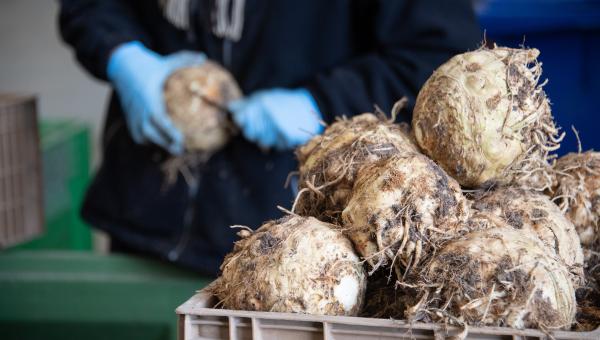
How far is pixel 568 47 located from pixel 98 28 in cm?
178

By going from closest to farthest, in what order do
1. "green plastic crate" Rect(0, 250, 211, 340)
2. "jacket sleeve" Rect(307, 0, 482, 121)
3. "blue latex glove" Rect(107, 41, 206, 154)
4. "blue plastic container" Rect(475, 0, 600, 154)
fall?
1. "jacket sleeve" Rect(307, 0, 482, 121)
2. "blue latex glove" Rect(107, 41, 206, 154)
3. "green plastic crate" Rect(0, 250, 211, 340)
4. "blue plastic container" Rect(475, 0, 600, 154)

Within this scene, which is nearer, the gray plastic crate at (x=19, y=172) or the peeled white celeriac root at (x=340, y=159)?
the peeled white celeriac root at (x=340, y=159)

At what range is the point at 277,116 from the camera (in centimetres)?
224

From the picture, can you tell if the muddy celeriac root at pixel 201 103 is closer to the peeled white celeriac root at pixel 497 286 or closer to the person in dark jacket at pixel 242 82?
the person in dark jacket at pixel 242 82

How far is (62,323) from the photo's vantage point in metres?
2.58

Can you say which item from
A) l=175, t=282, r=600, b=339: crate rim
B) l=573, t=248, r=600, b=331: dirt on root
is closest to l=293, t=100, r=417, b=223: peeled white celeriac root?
l=175, t=282, r=600, b=339: crate rim

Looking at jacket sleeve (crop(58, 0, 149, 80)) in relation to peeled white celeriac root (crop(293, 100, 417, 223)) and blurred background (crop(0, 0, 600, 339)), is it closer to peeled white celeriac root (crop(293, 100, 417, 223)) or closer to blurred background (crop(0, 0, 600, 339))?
blurred background (crop(0, 0, 600, 339))

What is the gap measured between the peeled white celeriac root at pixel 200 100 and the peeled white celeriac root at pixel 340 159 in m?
0.96

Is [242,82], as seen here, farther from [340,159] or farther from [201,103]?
[340,159]

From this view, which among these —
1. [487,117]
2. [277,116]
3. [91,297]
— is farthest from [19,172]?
[487,117]

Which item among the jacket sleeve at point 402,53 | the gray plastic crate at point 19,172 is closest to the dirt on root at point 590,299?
the jacket sleeve at point 402,53

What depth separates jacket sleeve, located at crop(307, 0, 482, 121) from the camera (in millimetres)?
2221

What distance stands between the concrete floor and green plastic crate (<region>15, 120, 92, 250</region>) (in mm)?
1098

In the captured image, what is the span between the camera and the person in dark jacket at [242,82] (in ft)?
7.38
